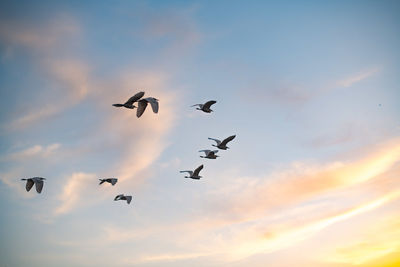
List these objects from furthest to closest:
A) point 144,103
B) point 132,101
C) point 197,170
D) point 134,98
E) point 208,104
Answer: point 197,170, point 208,104, point 132,101, point 134,98, point 144,103

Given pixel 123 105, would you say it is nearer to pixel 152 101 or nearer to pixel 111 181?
pixel 152 101

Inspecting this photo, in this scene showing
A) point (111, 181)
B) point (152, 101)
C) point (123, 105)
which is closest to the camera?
point (152, 101)

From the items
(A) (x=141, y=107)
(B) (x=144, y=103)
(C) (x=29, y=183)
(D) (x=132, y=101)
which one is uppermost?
(D) (x=132, y=101)

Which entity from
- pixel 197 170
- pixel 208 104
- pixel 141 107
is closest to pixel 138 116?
pixel 141 107

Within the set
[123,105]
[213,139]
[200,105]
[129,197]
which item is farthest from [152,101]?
[129,197]

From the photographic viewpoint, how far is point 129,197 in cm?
6581

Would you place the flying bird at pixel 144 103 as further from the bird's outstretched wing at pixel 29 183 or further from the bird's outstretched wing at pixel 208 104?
the bird's outstretched wing at pixel 29 183

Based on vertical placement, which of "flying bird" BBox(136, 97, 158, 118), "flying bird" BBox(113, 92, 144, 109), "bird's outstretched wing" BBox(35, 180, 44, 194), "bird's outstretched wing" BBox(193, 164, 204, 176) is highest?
"flying bird" BBox(113, 92, 144, 109)

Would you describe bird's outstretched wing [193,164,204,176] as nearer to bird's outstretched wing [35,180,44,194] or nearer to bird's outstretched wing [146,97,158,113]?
bird's outstretched wing [146,97,158,113]

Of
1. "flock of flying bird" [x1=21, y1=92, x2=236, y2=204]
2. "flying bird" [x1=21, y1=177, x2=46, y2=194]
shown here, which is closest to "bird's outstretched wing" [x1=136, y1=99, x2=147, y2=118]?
"flock of flying bird" [x1=21, y1=92, x2=236, y2=204]

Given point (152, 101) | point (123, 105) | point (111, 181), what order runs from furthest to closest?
1. point (111, 181)
2. point (123, 105)
3. point (152, 101)

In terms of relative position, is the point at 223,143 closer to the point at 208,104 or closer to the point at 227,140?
the point at 227,140

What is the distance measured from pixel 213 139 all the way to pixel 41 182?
25.6 metres

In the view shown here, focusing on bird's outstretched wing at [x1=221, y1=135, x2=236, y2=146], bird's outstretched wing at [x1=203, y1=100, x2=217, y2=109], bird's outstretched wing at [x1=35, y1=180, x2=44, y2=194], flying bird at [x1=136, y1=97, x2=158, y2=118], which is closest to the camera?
flying bird at [x1=136, y1=97, x2=158, y2=118]
